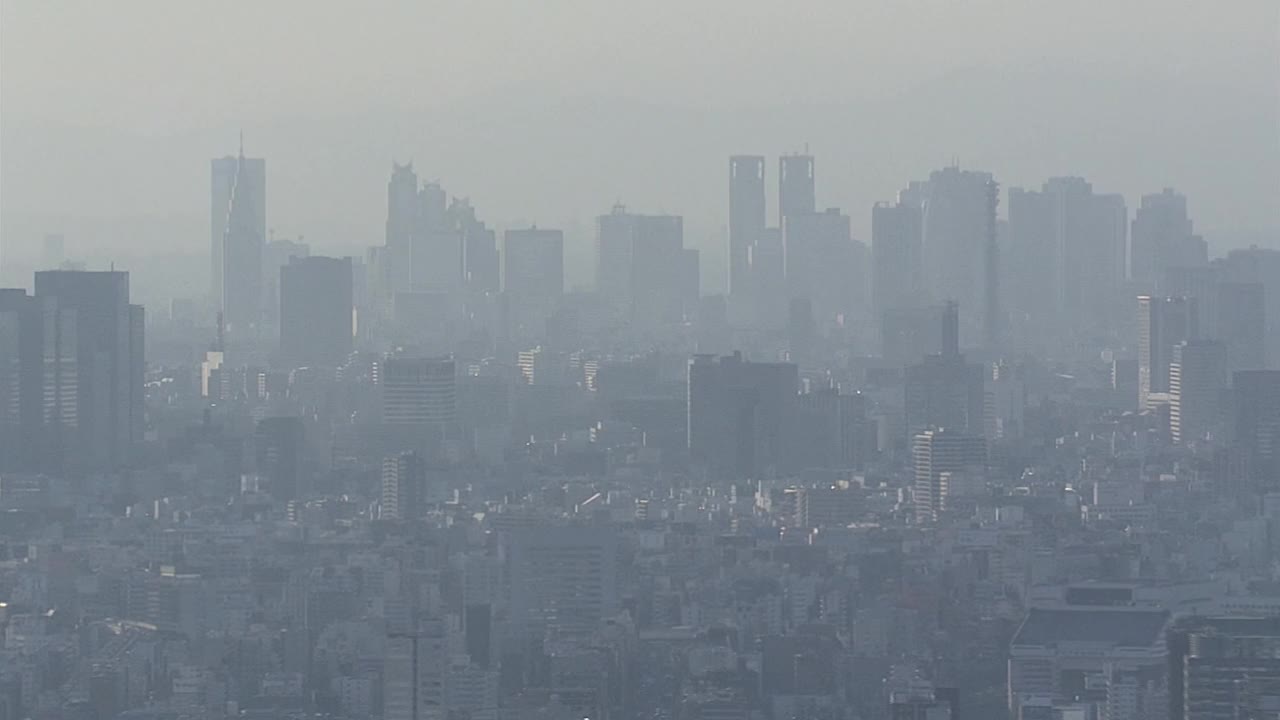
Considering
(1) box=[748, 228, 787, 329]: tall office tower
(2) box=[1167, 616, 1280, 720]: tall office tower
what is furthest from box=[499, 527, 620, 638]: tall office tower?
(1) box=[748, 228, 787, 329]: tall office tower

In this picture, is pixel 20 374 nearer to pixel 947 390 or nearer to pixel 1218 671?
pixel 947 390

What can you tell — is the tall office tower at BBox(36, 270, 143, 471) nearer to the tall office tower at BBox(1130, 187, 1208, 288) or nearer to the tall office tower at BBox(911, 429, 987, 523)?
the tall office tower at BBox(911, 429, 987, 523)

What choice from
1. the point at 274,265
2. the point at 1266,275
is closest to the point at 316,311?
the point at 274,265

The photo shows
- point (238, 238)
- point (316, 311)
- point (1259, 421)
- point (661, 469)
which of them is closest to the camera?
point (1259, 421)

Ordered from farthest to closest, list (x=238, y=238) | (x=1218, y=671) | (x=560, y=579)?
(x=238, y=238), (x=560, y=579), (x=1218, y=671)

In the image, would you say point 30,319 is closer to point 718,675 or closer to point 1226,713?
point 718,675

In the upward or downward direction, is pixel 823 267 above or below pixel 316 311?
above
